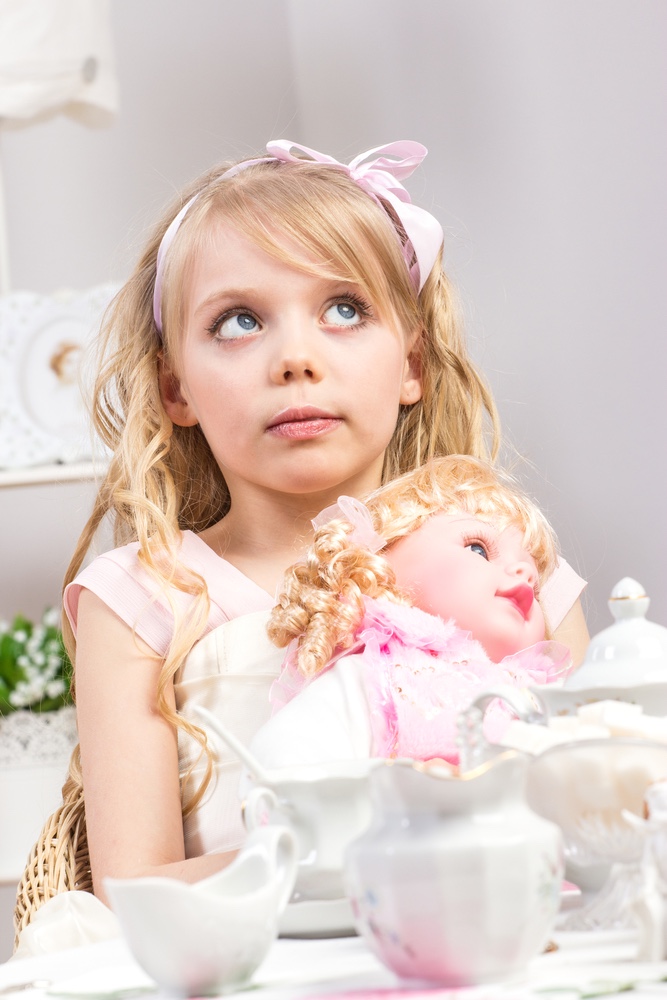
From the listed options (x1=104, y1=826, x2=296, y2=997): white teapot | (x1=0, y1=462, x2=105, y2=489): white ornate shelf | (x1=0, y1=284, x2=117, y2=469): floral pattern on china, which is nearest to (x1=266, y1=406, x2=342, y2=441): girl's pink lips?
(x1=104, y1=826, x2=296, y2=997): white teapot

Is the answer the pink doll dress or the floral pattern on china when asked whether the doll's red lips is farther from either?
the floral pattern on china

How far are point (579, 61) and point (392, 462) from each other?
0.85 meters

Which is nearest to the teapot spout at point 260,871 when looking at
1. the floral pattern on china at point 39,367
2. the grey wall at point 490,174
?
the grey wall at point 490,174

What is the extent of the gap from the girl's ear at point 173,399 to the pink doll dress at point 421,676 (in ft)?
1.58

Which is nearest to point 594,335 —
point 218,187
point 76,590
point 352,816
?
point 218,187

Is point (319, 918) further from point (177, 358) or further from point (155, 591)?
point (177, 358)

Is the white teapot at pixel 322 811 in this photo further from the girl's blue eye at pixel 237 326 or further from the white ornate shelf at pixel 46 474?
the white ornate shelf at pixel 46 474

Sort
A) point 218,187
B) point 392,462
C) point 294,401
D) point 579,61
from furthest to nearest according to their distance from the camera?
point 579,61, point 392,462, point 218,187, point 294,401

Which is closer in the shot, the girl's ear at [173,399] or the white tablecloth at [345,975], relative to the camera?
the white tablecloth at [345,975]

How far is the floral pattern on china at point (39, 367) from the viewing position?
235 cm

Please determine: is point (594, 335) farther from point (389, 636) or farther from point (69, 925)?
point (69, 925)

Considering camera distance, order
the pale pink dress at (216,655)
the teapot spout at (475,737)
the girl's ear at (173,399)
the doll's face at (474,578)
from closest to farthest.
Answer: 1. the teapot spout at (475,737)
2. the doll's face at (474,578)
3. the pale pink dress at (216,655)
4. the girl's ear at (173,399)

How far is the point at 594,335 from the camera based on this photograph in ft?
6.34

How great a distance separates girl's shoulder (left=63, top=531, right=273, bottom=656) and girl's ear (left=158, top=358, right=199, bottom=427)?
0.15 metres
